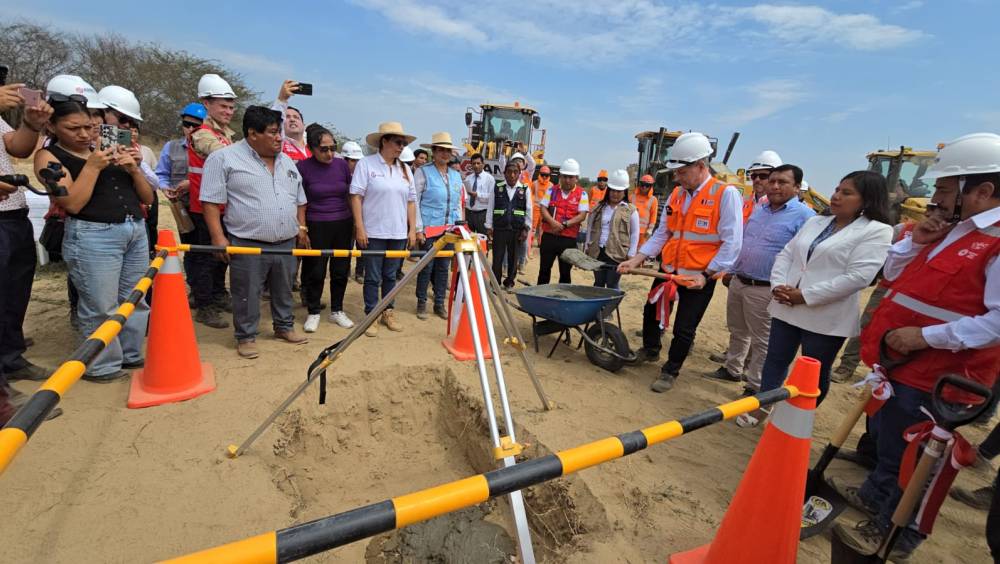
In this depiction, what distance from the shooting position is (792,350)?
3.17 meters

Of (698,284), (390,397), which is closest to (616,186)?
(698,284)

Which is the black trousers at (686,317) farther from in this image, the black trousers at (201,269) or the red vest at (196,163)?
the black trousers at (201,269)

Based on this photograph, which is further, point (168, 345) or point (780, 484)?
point (168, 345)

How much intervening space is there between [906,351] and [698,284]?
1697 mm

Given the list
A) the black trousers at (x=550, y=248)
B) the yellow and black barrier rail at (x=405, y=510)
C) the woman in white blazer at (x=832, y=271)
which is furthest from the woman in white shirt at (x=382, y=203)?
the yellow and black barrier rail at (x=405, y=510)

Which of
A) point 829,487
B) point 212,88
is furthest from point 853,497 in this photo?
point 212,88

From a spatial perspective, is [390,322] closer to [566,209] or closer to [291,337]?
[291,337]

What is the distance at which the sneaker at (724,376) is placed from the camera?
454cm

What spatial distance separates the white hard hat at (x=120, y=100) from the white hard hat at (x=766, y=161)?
5.78 metres

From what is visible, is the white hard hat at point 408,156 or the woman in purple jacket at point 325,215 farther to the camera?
the white hard hat at point 408,156

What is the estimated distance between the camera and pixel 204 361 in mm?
3729

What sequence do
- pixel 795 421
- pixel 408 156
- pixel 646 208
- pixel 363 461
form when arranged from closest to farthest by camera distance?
pixel 795 421 → pixel 363 461 → pixel 408 156 → pixel 646 208

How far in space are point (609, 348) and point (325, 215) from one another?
10.2 ft

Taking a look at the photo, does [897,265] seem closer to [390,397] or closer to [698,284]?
[698,284]
